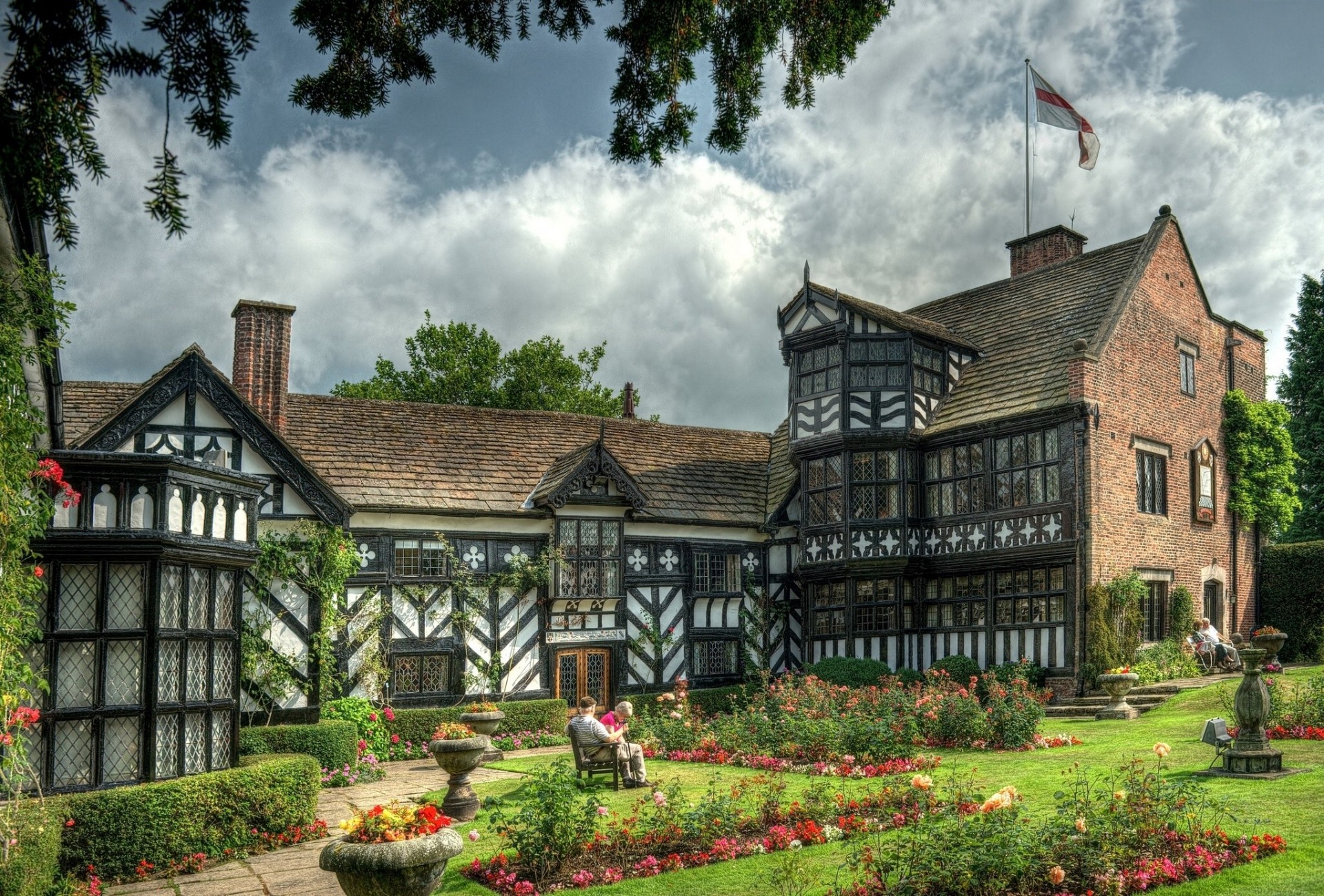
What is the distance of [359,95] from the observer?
5.90 meters

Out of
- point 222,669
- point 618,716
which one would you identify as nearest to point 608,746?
point 618,716

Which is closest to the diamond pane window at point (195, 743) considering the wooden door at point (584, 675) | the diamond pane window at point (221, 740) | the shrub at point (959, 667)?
the diamond pane window at point (221, 740)

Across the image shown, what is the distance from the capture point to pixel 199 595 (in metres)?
12.3

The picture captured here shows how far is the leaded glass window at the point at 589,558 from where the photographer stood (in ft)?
72.3

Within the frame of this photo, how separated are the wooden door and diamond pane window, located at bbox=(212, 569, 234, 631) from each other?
32.6ft

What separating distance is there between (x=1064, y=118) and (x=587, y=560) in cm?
1559

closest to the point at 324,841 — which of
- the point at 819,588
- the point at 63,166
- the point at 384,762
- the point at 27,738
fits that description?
the point at 27,738

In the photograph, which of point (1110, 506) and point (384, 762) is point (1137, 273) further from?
point (384, 762)

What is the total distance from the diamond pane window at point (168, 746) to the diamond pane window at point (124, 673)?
1.20ft

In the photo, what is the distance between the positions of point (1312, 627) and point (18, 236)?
25516mm

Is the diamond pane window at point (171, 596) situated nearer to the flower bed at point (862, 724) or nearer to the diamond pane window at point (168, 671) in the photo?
the diamond pane window at point (168, 671)

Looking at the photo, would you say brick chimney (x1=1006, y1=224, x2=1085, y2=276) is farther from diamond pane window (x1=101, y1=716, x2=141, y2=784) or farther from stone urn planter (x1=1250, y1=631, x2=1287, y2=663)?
diamond pane window (x1=101, y1=716, x2=141, y2=784)

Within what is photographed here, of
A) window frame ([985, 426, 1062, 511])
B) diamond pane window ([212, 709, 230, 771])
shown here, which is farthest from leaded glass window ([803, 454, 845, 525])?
diamond pane window ([212, 709, 230, 771])

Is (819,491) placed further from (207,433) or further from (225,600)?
(225,600)
